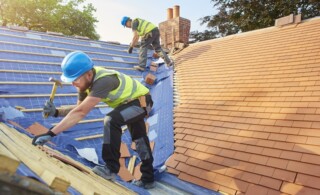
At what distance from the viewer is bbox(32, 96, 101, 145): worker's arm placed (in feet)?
6.82

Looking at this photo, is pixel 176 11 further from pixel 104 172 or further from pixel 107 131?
pixel 104 172

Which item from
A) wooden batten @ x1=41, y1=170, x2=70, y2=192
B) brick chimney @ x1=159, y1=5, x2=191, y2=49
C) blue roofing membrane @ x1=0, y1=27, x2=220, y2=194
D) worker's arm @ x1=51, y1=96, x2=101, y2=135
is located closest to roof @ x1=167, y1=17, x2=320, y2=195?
blue roofing membrane @ x1=0, y1=27, x2=220, y2=194

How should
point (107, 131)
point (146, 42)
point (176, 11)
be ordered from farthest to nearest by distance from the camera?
1. point (176, 11)
2. point (146, 42)
3. point (107, 131)

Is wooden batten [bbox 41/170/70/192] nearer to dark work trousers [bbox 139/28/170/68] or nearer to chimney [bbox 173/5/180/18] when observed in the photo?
dark work trousers [bbox 139/28/170/68]

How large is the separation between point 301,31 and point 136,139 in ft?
15.0

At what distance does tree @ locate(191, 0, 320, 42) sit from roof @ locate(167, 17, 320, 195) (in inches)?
333

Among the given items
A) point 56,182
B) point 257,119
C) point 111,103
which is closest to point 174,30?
point 257,119

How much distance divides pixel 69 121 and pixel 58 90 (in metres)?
2.74

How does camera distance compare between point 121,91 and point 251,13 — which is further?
point 251,13

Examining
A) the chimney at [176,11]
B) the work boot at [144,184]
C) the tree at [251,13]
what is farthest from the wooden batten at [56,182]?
the tree at [251,13]

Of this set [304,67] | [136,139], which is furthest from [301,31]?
[136,139]

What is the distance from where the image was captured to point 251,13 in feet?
49.3

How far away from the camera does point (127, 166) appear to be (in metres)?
3.54

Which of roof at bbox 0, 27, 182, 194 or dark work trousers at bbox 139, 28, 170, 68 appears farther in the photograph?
dark work trousers at bbox 139, 28, 170, 68
